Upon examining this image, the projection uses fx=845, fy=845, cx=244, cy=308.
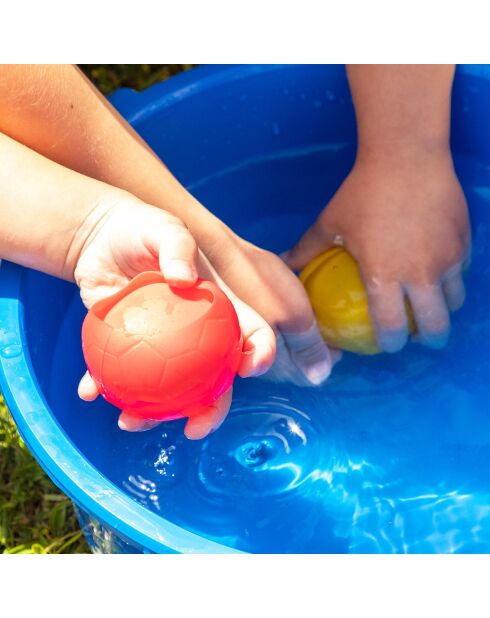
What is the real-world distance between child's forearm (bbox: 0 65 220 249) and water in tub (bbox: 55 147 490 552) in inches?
10.1

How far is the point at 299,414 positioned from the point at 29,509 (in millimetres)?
494

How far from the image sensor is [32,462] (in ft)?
4.85

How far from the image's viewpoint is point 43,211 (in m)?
1.19

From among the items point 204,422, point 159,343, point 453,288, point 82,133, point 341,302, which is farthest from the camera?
point 453,288

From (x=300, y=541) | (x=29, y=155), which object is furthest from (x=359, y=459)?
(x=29, y=155)

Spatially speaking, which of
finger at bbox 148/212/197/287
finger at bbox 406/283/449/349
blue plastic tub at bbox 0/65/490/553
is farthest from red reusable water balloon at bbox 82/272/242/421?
finger at bbox 406/283/449/349

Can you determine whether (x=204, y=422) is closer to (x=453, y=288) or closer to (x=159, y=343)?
(x=159, y=343)

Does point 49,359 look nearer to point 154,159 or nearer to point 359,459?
point 154,159

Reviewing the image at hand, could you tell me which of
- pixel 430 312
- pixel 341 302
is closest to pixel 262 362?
pixel 341 302

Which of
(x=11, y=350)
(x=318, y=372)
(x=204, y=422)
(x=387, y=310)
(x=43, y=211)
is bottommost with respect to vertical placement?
(x=318, y=372)

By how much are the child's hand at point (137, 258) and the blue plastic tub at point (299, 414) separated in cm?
12

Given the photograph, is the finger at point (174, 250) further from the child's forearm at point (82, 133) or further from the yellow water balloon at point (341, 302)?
the yellow water balloon at point (341, 302)

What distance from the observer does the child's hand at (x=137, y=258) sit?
1.09 metres

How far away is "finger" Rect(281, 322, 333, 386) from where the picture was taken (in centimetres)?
138
